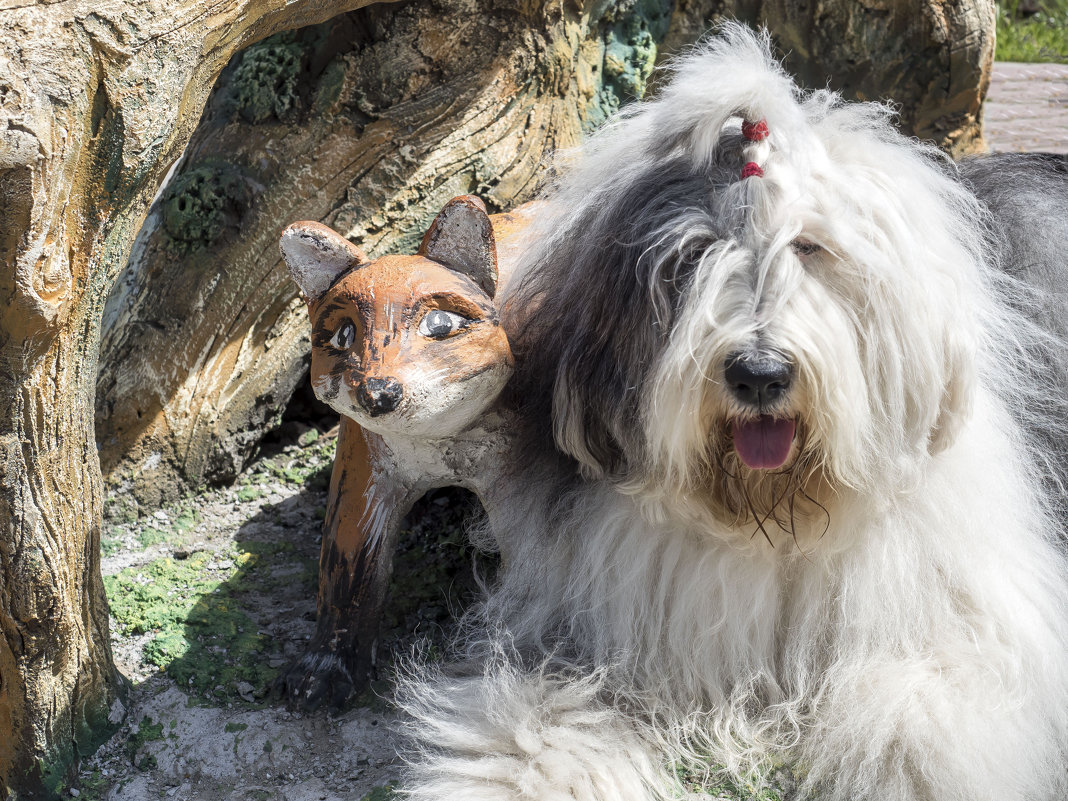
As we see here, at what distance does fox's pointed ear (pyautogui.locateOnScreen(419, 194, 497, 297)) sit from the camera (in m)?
2.45

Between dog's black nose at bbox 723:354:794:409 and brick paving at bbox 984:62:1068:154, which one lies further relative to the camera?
brick paving at bbox 984:62:1068:154

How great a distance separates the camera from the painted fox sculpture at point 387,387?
2287 millimetres

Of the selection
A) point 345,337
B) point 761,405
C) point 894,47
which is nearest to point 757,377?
point 761,405

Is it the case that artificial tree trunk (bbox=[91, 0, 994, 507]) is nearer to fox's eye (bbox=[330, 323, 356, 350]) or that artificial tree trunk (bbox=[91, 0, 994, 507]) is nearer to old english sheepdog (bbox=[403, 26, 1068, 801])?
old english sheepdog (bbox=[403, 26, 1068, 801])

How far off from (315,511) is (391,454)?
3.91ft

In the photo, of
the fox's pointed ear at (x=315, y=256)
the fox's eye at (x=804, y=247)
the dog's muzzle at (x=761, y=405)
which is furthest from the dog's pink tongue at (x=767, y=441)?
the fox's pointed ear at (x=315, y=256)

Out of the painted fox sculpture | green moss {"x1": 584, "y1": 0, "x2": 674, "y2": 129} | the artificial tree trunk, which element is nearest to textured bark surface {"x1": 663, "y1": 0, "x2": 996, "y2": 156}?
green moss {"x1": 584, "y1": 0, "x2": 674, "y2": 129}

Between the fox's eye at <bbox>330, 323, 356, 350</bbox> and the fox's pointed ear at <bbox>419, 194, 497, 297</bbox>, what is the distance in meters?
0.27

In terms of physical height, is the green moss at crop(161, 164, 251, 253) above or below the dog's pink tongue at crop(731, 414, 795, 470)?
above

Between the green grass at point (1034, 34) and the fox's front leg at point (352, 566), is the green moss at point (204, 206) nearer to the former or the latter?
the fox's front leg at point (352, 566)

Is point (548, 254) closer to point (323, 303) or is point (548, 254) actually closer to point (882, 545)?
point (323, 303)

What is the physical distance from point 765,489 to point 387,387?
84 centimetres

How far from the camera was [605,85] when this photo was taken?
390 cm

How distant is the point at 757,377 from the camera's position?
1944 millimetres
